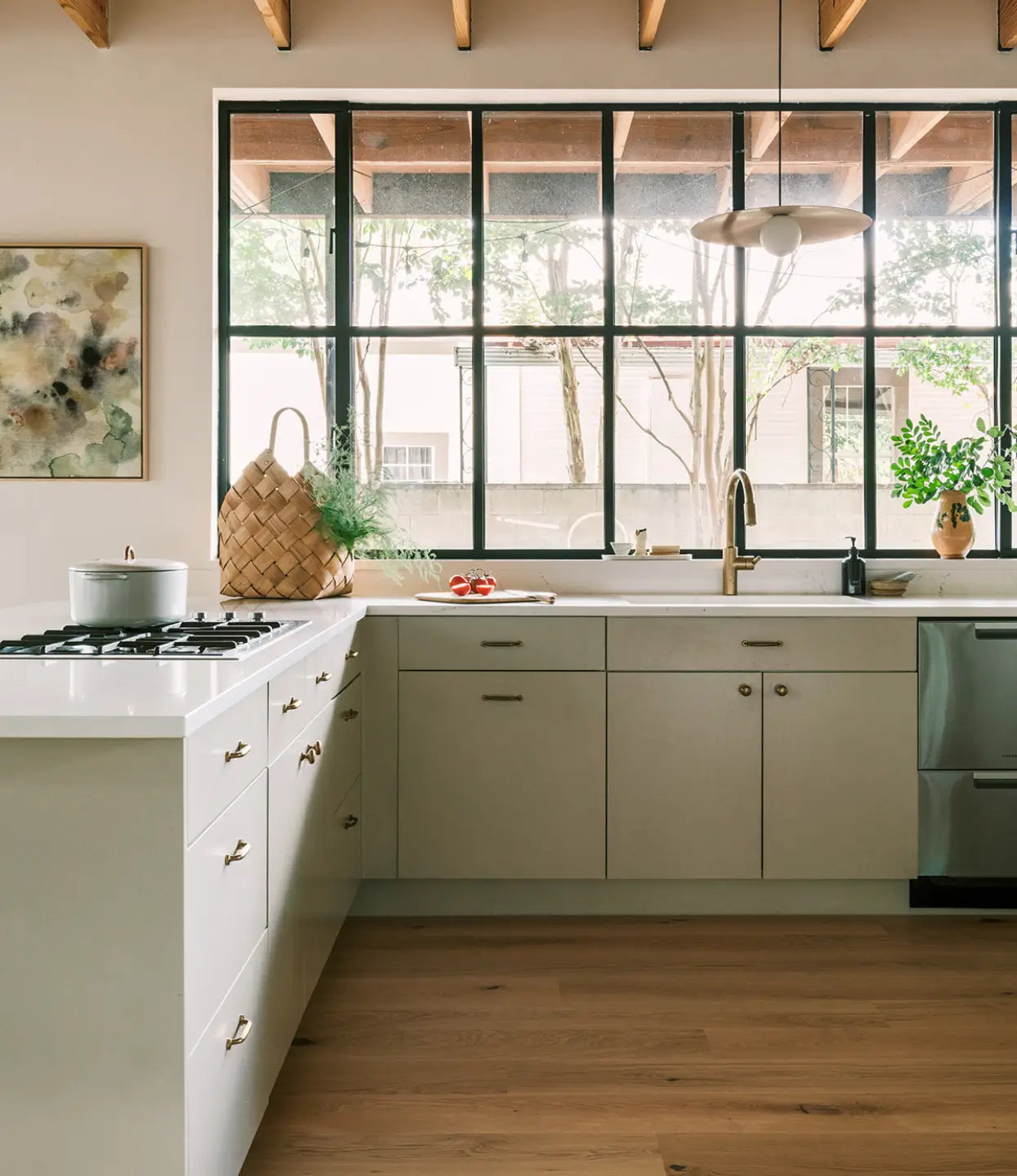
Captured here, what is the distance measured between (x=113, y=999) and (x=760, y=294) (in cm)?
305

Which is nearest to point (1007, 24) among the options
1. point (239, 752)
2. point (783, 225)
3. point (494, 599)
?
point (783, 225)

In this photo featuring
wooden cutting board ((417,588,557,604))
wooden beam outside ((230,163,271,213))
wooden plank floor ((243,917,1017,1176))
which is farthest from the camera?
wooden beam outside ((230,163,271,213))

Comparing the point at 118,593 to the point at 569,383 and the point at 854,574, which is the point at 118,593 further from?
the point at 854,574

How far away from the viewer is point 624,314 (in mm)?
3375

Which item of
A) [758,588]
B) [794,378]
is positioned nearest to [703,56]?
[794,378]

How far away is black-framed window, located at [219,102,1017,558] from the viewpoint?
11.0ft

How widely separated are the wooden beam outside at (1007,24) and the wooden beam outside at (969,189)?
387 mm

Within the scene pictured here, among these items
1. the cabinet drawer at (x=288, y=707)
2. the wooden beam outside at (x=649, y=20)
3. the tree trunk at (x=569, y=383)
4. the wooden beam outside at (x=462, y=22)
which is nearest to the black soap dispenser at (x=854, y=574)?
the tree trunk at (x=569, y=383)

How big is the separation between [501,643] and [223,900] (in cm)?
149

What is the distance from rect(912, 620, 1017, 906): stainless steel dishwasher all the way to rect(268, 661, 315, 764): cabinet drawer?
1789 mm

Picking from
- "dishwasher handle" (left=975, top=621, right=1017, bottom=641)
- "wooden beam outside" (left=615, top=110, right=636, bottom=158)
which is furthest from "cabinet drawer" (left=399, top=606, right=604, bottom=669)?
"wooden beam outside" (left=615, top=110, right=636, bottom=158)

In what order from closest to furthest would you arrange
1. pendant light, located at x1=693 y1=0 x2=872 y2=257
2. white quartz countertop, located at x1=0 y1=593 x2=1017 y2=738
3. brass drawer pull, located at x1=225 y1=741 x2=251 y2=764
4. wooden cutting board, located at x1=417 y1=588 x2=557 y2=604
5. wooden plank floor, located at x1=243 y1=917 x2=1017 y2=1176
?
white quartz countertop, located at x1=0 y1=593 x2=1017 y2=738 < brass drawer pull, located at x1=225 y1=741 x2=251 y2=764 < wooden plank floor, located at x1=243 y1=917 x2=1017 y2=1176 < pendant light, located at x1=693 y1=0 x2=872 y2=257 < wooden cutting board, located at x1=417 y1=588 x2=557 y2=604

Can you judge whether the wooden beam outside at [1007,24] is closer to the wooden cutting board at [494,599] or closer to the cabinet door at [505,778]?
the wooden cutting board at [494,599]

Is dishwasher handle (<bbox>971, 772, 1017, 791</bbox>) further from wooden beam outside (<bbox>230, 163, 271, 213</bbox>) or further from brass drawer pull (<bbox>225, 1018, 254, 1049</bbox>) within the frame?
wooden beam outside (<bbox>230, 163, 271, 213</bbox>)
